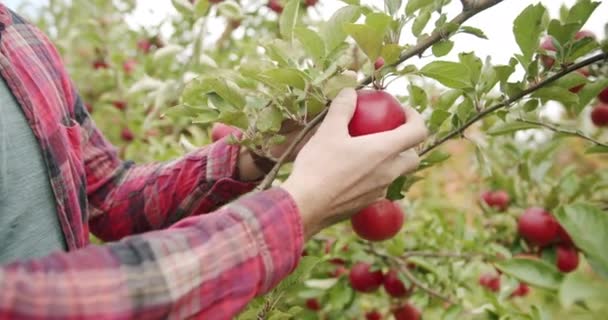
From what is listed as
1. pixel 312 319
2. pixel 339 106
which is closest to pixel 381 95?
pixel 339 106

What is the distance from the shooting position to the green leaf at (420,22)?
842 millimetres

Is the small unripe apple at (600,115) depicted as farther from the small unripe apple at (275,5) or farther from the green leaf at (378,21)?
the small unripe apple at (275,5)

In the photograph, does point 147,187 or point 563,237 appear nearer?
point 147,187

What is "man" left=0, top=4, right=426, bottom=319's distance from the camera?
628 mm

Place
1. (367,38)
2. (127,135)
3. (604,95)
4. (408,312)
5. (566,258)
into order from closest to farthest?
(367,38) < (604,95) < (566,258) < (408,312) < (127,135)

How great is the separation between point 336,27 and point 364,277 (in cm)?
77

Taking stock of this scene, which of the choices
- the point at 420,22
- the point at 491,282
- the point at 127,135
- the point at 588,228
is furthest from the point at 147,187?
the point at 127,135

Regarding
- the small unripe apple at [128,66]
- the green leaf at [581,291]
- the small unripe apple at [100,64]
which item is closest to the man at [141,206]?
the green leaf at [581,291]

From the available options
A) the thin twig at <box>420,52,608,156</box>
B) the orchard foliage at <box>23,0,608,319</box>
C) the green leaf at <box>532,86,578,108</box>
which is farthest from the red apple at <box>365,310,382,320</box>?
the green leaf at <box>532,86,578,108</box>

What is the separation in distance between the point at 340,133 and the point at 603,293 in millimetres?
398

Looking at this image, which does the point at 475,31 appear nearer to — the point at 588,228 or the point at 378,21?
the point at 378,21

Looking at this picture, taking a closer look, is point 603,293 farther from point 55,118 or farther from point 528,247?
point 528,247

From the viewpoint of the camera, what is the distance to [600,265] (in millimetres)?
538

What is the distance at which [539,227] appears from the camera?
53.3 inches
